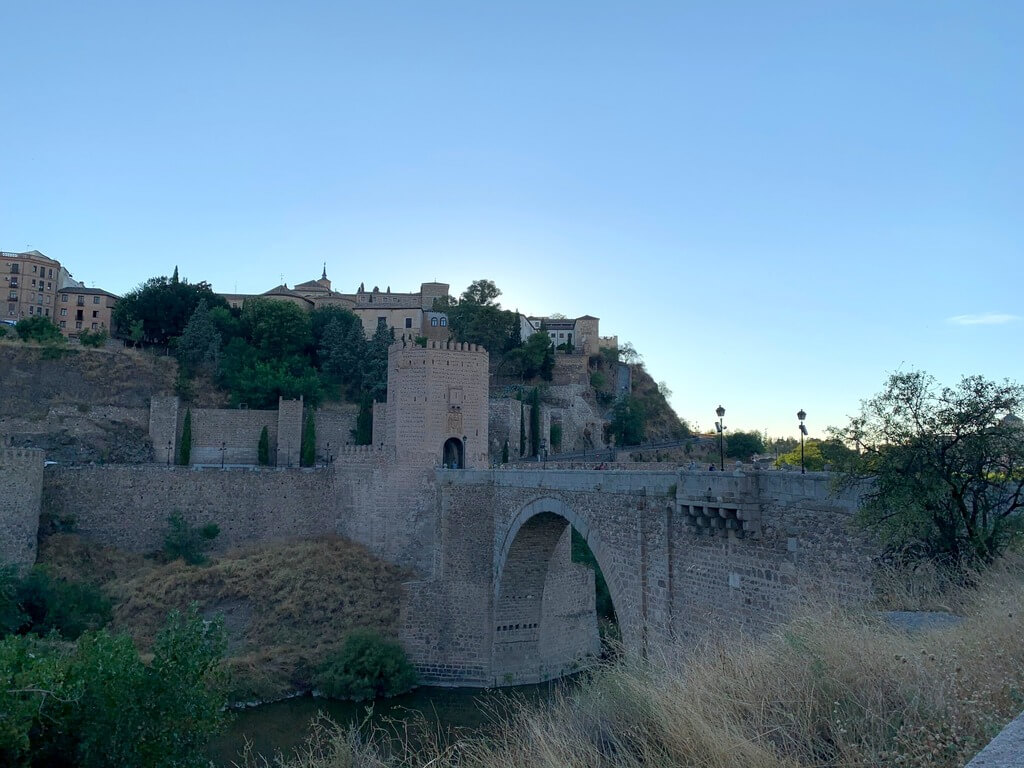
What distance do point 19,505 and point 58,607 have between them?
380cm

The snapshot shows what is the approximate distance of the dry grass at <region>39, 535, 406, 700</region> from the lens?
20859 millimetres

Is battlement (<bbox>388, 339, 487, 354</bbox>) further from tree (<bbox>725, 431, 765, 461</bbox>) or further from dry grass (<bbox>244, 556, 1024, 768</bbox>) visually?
tree (<bbox>725, 431, 765, 461</bbox>)

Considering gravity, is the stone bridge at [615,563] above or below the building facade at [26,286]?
below

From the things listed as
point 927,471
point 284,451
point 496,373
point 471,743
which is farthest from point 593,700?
point 496,373

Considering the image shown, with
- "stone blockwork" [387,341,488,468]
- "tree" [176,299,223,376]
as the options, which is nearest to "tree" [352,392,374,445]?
"stone blockwork" [387,341,488,468]

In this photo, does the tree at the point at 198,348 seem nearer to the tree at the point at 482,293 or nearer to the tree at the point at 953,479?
the tree at the point at 482,293

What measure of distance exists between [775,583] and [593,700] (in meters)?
4.61

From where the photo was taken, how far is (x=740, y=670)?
5168 millimetres

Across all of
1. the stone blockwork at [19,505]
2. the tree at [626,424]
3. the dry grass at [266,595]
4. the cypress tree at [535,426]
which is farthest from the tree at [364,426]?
the tree at [626,424]

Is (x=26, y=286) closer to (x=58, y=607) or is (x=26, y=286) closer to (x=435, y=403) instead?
(x=58, y=607)

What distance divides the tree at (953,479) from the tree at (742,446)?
151 feet

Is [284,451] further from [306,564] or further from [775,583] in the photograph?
[775,583]

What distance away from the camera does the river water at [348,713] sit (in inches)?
668

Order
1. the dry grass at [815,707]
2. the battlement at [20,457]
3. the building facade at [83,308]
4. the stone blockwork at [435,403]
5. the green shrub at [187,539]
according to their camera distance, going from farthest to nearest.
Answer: the building facade at [83,308], the green shrub at [187,539], the stone blockwork at [435,403], the battlement at [20,457], the dry grass at [815,707]
